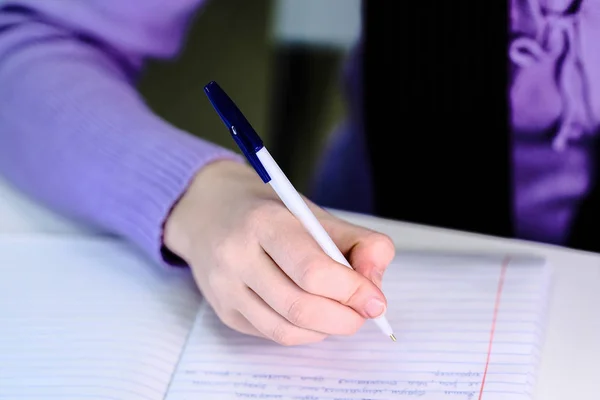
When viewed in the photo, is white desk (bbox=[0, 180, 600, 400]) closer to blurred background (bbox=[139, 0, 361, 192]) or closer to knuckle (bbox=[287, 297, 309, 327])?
knuckle (bbox=[287, 297, 309, 327])

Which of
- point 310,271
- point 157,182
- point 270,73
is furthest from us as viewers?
point 270,73

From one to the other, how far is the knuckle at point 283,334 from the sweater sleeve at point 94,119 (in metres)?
0.12

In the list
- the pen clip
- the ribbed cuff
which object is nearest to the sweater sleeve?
the ribbed cuff

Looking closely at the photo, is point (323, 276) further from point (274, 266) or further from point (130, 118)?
point (130, 118)

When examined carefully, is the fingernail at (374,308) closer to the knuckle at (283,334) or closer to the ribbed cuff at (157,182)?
the knuckle at (283,334)

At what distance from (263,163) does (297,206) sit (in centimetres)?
3

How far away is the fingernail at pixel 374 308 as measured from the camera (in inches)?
16.2

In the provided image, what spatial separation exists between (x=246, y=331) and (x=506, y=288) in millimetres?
172

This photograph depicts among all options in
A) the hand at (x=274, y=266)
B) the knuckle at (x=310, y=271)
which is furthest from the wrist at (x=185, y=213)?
the knuckle at (x=310, y=271)

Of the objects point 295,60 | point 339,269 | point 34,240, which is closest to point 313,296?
point 339,269

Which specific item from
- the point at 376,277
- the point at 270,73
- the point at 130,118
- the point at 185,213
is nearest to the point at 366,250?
the point at 376,277

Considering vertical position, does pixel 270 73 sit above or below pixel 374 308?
below

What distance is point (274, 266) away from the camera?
0.44 meters

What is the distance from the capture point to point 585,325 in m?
0.47
